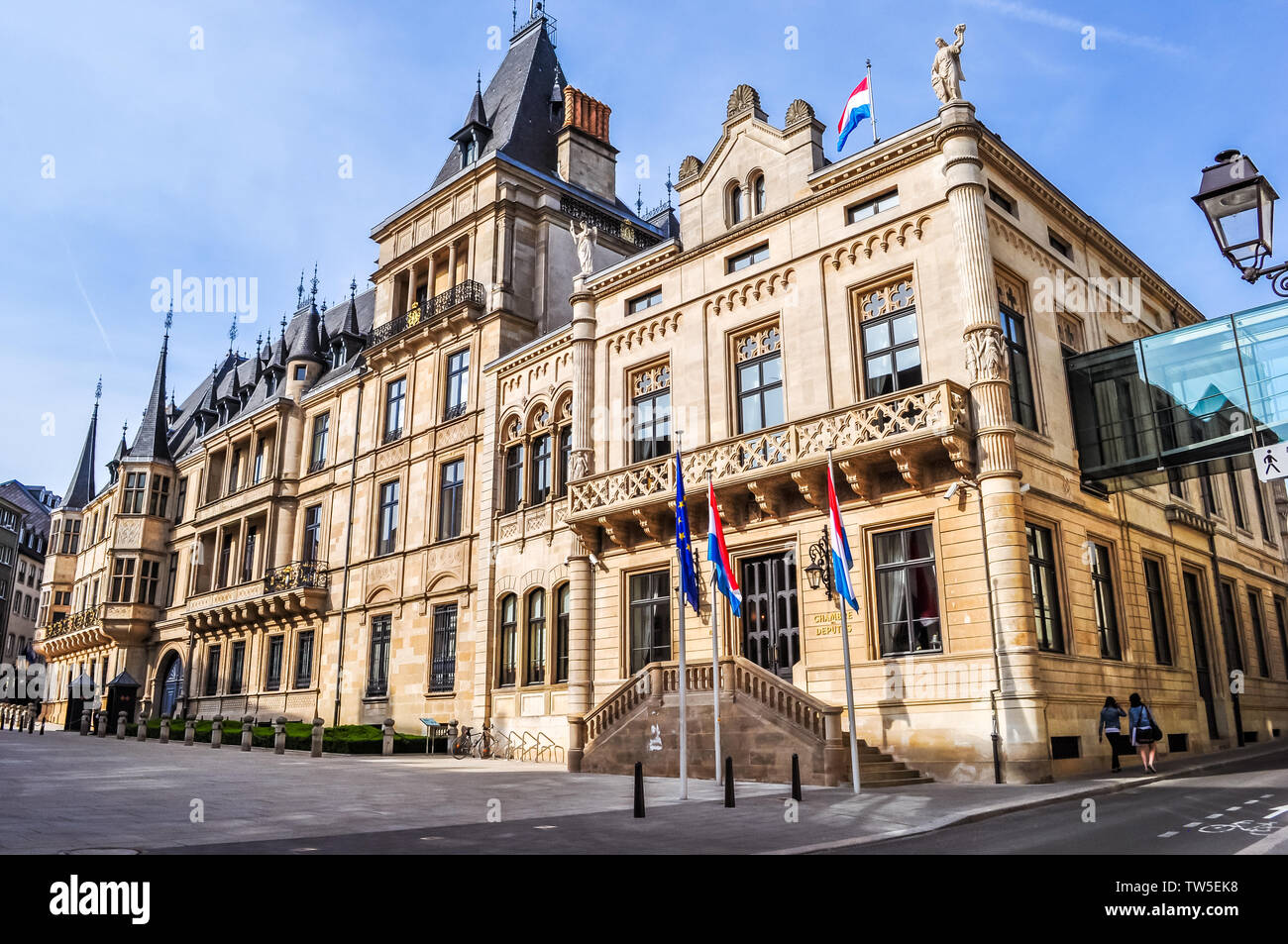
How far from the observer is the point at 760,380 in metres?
23.4

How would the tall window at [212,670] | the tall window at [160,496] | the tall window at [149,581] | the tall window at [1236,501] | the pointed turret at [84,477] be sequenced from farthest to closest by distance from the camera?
the pointed turret at [84,477], the tall window at [160,496], the tall window at [149,581], the tall window at [212,670], the tall window at [1236,501]

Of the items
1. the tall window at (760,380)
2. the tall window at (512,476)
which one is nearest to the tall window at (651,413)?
the tall window at (760,380)

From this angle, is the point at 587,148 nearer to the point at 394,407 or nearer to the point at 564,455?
the point at 394,407

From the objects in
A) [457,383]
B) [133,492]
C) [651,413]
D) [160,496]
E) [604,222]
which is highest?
[604,222]

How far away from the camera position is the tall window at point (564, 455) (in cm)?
2841

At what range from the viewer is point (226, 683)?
145 feet

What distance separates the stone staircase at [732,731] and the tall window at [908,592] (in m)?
2.35

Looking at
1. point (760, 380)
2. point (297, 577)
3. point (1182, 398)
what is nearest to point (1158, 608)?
point (1182, 398)

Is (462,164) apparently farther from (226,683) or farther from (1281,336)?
(1281,336)

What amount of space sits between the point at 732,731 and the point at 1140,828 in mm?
8814

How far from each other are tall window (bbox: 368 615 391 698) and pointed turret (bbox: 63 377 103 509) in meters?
51.9

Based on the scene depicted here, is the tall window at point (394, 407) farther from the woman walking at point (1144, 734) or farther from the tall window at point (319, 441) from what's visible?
the woman walking at point (1144, 734)
